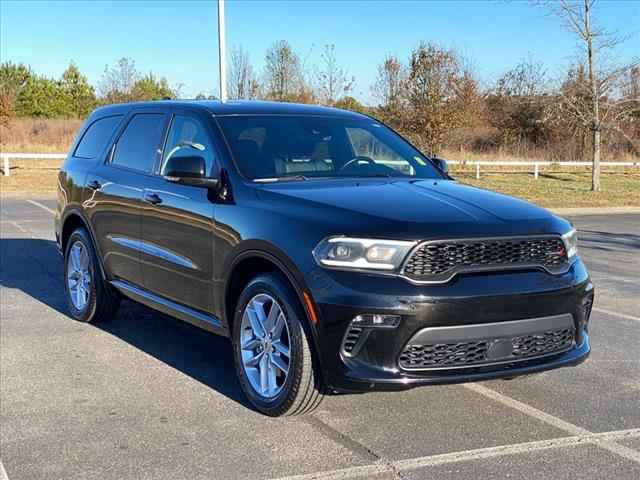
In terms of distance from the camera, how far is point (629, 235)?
14.0 meters

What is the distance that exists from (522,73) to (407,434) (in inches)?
1926

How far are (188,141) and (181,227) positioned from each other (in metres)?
0.68

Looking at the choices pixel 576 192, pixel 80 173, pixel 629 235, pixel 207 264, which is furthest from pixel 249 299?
pixel 576 192

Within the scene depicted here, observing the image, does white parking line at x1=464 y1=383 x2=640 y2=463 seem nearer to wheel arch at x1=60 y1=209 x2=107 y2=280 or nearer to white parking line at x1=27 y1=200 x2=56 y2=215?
wheel arch at x1=60 y1=209 x2=107 y2=280

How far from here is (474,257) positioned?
407 cm

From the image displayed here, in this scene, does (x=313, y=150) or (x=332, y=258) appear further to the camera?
(x=313, y=150)

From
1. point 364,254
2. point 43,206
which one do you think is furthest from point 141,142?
point 43,206

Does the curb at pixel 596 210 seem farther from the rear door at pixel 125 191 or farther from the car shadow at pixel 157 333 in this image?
the rear door at pixel 125 191

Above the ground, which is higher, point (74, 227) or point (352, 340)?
point (74, 227)

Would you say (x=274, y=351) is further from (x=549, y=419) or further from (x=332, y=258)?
(x=549, y=419)

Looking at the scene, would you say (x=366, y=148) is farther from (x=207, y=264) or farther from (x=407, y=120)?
(x=407, y=120)

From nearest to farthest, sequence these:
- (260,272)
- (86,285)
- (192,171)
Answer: (260,272), (192,171), (86,285)

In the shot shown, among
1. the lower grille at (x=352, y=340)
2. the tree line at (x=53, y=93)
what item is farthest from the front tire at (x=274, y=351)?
the tree line at (x=53, y=93)

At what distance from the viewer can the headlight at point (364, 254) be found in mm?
3979
